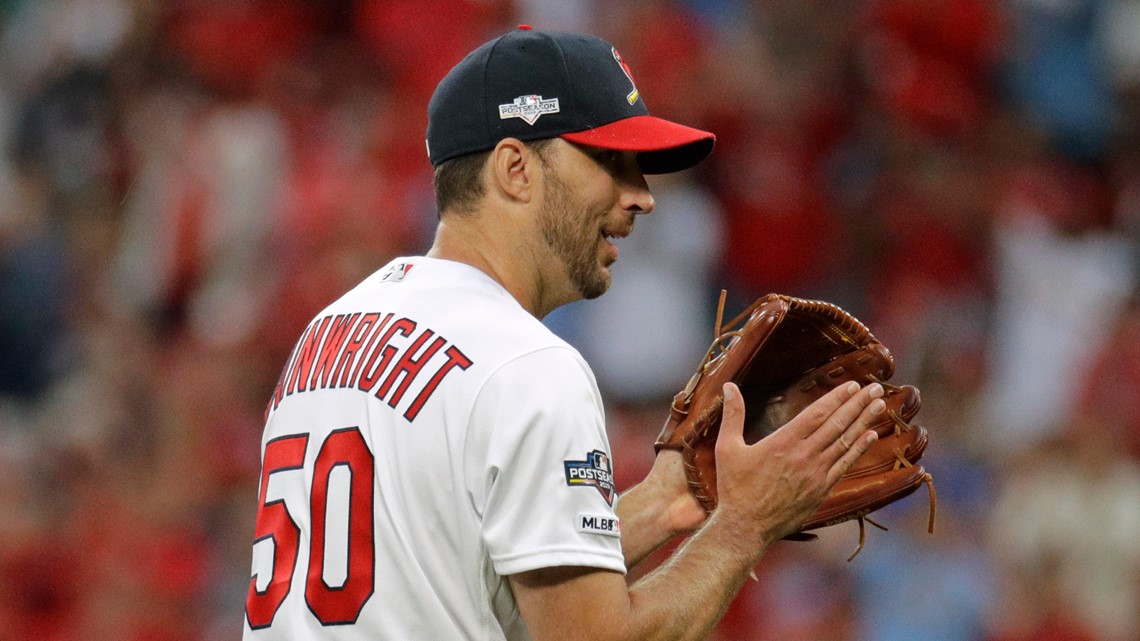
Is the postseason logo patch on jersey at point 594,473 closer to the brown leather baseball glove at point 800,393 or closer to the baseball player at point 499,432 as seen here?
the baseball player at point 499,432

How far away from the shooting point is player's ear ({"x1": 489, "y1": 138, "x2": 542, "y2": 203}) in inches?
104

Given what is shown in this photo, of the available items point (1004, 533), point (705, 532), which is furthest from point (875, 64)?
point (705, 532)

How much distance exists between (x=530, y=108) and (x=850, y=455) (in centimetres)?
82

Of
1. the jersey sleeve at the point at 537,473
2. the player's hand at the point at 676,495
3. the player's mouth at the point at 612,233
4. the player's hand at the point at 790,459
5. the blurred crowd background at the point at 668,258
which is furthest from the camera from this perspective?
the blurred crowd background at the point at 668,258

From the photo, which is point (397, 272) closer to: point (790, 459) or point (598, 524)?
point (598, 524)

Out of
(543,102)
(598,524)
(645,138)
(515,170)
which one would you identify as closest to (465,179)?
(515,170)

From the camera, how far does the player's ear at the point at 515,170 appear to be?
2639mm

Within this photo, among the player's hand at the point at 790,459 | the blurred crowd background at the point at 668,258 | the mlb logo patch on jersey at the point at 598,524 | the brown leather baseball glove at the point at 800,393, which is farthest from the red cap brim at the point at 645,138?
the blurred crowd background at the point at 668,258

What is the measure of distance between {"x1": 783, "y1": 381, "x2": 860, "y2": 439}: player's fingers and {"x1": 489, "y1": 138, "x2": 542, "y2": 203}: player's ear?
2.00ft

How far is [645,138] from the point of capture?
2689 millimetres

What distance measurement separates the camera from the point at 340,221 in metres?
7.12

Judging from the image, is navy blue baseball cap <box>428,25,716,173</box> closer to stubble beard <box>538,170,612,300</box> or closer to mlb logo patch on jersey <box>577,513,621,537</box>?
stubble beard <box>538,170,612,300</box>

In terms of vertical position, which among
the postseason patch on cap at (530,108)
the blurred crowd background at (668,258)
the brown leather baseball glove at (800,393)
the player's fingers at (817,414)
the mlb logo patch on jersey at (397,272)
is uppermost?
the postseason patch on cap at (530,108)

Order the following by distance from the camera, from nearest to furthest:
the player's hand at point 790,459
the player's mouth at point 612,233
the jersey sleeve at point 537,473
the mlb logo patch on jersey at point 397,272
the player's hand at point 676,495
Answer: the jersey sleeve at point 537,473
the player's hand at point 790,459
the mlb logo patch on jersey at point 397,272
the player's mouth at point 612,233
the player's hand at point 676,495
